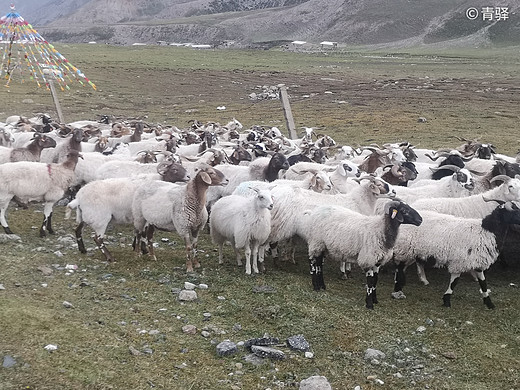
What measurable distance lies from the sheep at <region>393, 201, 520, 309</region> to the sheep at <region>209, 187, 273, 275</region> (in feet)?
7.33

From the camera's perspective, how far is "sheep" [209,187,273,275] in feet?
31.3

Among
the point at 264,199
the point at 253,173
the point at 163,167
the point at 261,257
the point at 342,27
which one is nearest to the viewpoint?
the point at 264,199

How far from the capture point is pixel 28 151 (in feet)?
42.0

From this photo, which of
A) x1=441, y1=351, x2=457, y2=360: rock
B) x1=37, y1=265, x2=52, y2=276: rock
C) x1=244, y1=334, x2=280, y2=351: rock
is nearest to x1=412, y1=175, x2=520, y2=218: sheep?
x1=441, y1=351, x2=457, y2=360: rock

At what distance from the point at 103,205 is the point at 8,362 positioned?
431 centimetres

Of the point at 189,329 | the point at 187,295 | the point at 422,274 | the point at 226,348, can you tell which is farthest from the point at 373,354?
the point at 422,274

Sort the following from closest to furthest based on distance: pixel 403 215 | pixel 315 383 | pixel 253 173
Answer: pixel 315 383, pixel 403 215, pixel 253 173

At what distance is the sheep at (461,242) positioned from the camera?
849 centimetres

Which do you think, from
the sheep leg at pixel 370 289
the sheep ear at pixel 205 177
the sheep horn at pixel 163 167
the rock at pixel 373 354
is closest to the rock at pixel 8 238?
the sheep horn at pixel 163 167

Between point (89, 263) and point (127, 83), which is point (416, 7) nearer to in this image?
point (127, 83)

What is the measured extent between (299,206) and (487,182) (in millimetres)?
4130

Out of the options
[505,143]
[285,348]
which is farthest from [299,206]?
[505,143]

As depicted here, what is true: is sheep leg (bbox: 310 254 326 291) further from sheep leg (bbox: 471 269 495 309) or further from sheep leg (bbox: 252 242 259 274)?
sheep leg (bbox: 471 269 495 309)

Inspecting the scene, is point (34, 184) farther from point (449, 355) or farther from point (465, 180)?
point (465, 180)
